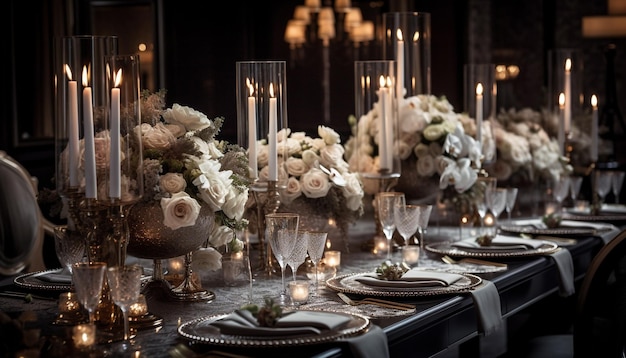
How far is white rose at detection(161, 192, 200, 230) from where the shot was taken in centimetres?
235

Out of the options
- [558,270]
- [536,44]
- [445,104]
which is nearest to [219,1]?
[536,44]

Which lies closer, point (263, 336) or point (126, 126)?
point (263, 336)

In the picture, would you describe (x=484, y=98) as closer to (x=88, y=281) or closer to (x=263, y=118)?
(x=263, y=118)

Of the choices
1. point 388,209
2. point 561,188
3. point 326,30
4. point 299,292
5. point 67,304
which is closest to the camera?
point 67,304

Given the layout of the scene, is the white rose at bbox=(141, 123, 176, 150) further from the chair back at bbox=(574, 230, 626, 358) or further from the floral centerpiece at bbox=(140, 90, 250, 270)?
the chair back at bbox=(574, 230, 626, 358)

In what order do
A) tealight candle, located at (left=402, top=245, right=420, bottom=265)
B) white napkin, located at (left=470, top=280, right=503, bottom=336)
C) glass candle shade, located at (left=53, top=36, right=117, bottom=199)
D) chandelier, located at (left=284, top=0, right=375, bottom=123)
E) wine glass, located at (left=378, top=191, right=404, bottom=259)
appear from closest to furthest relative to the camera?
glass candle shade, located at (left=53, top=36, right=117, bottom=199) → white napkin, located at (left=470, top=280, right=503, bottom=336) → wine glass, located at (left=378, top=191, right=404, bottom=259) → tealight candle, located at (left=402, top=245, right=420, bottom=265) → chandelier, located at (left=284, top=0, right=375, bottom=123)

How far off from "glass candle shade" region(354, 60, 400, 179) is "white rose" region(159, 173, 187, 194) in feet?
3.71

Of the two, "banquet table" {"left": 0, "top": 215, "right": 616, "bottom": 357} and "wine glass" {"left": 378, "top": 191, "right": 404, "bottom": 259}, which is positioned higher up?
"wine glass" {"left": 378, "top": 191, "right": 404, "bottom": 259}

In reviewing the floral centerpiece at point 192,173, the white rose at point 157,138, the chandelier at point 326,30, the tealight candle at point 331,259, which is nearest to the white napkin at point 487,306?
the tealight candle at point 331,259

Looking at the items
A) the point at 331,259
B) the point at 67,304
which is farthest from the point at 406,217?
the point at 67,304

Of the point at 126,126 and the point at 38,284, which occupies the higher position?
the point at 126,126

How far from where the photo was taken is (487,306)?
252 centimetres

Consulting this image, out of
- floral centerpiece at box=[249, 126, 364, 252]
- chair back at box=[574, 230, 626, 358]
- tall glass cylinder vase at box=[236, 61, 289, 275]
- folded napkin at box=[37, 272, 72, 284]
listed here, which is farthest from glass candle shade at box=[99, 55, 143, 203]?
chair back at box=[574, 230, 626, 358]

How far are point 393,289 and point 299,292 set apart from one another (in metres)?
0.25
